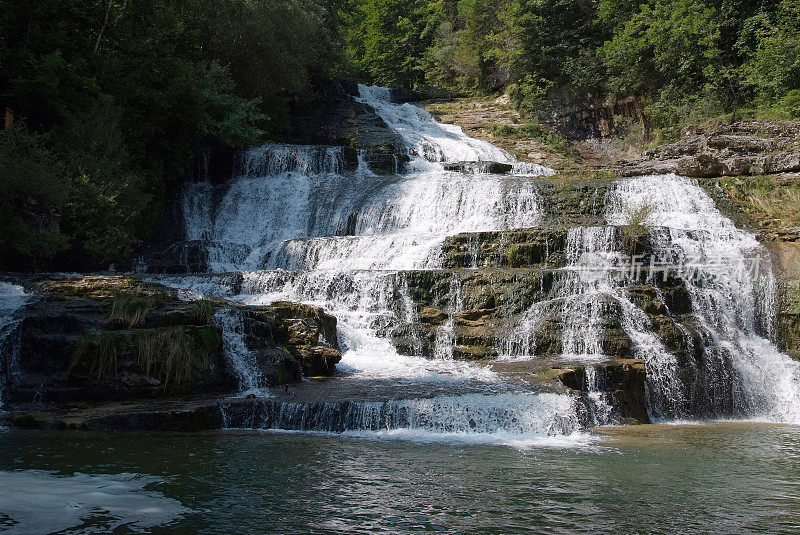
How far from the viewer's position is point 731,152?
2011 centimetres

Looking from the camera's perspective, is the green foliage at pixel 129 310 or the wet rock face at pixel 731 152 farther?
the wet rock face at pixel 731 152

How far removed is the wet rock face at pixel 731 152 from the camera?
63.1ft

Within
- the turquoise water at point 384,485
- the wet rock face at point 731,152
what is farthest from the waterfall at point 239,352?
the wet rock face at point 731,152

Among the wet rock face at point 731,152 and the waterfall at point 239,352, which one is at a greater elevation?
the wet rock face at point 731,152

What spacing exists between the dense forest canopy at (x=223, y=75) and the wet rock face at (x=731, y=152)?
1.58 meters

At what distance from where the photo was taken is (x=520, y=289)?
14.2m

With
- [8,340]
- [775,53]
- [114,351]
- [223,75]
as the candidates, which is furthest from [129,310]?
[775,53]

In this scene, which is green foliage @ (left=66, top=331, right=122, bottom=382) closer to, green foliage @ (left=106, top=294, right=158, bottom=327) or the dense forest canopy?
green foliage @ (left=106, top=294, right=158, bottom=327)

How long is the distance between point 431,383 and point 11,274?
894cm

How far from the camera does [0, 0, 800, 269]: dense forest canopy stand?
15.8 metres

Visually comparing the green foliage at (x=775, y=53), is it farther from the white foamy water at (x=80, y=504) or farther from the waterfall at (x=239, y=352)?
the white foamy water at (x=80, y=504)

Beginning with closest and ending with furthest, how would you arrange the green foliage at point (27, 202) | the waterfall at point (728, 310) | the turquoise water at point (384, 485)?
the turquoise water at point (384, 485), the waterfall at point (728, 310), the green foliage at point (27, 202)

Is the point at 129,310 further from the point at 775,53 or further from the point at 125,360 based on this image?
the point at 775,53

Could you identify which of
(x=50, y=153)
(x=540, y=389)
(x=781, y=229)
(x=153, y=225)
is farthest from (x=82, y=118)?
(x=781, y=229)
